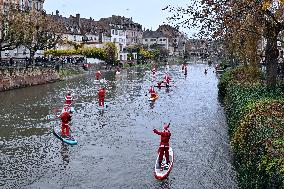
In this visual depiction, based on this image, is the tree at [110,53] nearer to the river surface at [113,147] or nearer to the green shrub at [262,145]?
the river surface at [113,147]

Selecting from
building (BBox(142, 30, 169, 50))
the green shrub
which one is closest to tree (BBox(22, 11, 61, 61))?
the green shrub

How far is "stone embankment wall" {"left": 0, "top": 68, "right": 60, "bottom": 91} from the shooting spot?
49.2 metres

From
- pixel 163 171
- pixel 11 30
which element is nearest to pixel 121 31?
pixel 11 30

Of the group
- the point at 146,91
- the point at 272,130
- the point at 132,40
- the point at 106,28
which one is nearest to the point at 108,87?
the point at 146,91

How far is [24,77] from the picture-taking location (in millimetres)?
53688

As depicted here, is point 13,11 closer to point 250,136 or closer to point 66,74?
point 66,74

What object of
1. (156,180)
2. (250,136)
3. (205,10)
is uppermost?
(205,10)

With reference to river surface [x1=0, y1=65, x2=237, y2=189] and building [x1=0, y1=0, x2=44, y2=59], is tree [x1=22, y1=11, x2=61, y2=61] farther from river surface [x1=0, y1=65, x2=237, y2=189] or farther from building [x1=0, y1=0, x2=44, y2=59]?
river surface [x1=0, y1=65, x2=237, y2=189]

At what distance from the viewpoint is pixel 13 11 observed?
59750 mm

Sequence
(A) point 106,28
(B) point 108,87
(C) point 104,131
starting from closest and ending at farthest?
(C) point 104,131 → (B) point 108,87 → (A) point 106,28

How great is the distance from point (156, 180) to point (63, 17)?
3973 inches

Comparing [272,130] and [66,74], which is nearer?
[272,130]

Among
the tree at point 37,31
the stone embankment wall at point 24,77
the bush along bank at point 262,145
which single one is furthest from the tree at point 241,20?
the tree at point 37,31

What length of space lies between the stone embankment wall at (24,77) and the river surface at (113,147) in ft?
28.7
